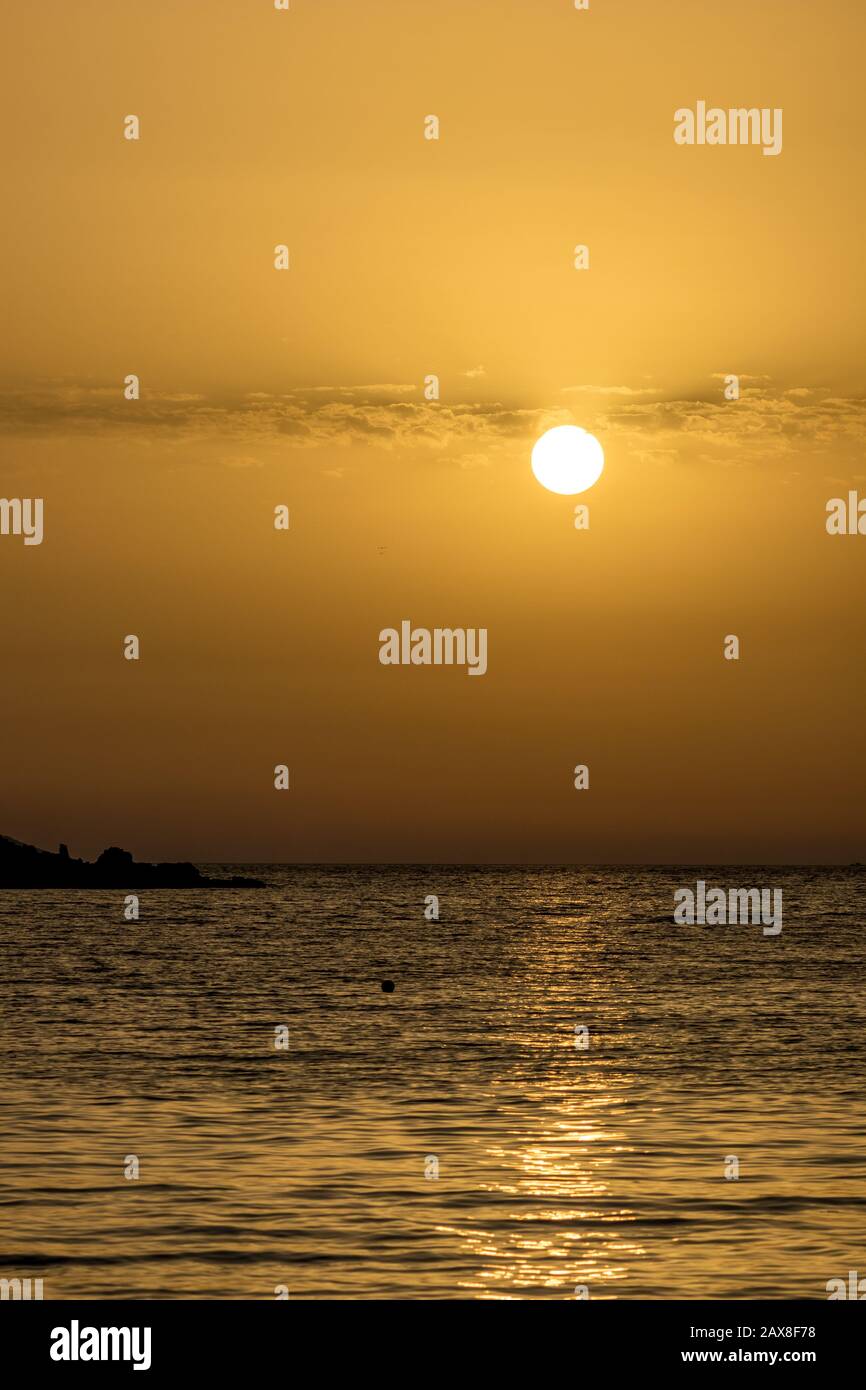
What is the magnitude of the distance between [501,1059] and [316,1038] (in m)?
8.39

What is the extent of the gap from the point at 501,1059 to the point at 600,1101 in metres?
9.81

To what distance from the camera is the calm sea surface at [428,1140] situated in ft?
77.4

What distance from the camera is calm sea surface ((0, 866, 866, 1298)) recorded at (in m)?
23.6

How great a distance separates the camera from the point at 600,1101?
39875mm

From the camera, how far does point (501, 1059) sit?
49.4 m

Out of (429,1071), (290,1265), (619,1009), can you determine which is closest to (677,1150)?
(290,1265)

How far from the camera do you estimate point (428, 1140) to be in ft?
109

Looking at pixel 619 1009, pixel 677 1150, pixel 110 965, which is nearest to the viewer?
pixel 677 1150
